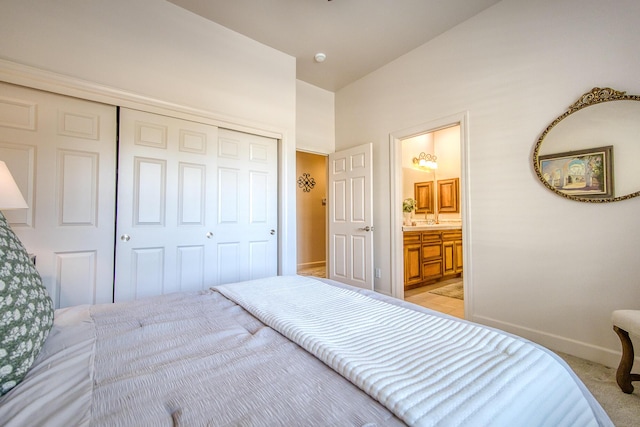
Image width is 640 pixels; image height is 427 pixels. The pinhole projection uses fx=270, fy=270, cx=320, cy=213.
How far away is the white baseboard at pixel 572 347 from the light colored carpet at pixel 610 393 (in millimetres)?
41

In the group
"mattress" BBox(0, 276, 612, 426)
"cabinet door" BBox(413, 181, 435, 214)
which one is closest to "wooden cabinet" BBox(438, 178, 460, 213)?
"cabinet door" BBox(413, 181, 435, 214)

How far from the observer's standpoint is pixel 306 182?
568cm

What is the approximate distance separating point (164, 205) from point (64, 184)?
0.67 meters

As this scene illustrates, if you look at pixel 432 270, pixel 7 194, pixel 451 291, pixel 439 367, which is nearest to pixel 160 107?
pixel 7 194

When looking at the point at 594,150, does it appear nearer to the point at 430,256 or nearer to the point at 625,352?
the point at 625,352

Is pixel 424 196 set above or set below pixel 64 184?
above

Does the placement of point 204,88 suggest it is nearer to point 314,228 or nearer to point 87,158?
point 87,158

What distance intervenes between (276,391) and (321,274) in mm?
4531

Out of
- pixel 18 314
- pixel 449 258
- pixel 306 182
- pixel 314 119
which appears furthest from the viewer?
pixel 306 182

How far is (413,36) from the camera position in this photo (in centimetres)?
294

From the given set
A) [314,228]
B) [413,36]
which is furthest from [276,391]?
[314,228]

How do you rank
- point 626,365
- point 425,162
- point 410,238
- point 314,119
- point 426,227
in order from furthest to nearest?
1. point 425,162
2. point 314,119
3. point 426,227
4. point 410,238
5. point 626,365

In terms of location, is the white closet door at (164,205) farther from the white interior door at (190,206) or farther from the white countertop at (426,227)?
the white countertop at (426,227)

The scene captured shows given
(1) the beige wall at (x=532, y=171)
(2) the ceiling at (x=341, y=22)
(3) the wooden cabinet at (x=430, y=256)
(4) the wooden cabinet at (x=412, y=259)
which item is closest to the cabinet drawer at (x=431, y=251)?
(3) the wooden cabinet at (x=430, y=256)
